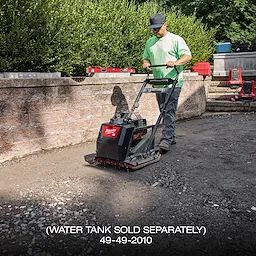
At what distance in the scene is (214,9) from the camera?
1469 cm

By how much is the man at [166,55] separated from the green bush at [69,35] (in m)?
1.56

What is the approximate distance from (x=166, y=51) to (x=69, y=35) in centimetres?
186

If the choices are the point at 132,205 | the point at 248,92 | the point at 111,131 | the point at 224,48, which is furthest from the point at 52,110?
the point at 224,48

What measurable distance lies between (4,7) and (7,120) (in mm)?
1738

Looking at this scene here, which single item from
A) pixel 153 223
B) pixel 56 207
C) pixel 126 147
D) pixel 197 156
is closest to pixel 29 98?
pixel 126 147

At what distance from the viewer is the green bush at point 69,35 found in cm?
488

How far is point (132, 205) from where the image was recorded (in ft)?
10.1

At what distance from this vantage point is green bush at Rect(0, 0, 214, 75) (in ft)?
16.0

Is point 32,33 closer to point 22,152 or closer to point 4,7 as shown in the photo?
point 4,7

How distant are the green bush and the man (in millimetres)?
1558

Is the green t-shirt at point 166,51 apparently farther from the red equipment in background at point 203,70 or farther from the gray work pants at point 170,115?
the red equipment in background at point 203,70

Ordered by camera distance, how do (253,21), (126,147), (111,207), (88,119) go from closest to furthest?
1. (111,207)
2. (126,147)
3. (88,119)
4. (253,21)

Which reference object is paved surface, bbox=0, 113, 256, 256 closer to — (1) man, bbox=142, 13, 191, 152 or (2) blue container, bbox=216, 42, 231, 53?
(1) man, bbox=142, 13, 191, 152

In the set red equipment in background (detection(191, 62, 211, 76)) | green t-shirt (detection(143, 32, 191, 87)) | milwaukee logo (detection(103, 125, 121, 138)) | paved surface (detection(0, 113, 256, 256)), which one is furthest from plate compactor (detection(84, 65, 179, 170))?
red equipment in background (detection(191, 62, 211, 76))
